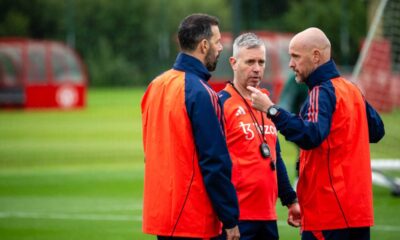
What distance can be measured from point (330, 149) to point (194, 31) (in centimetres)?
119

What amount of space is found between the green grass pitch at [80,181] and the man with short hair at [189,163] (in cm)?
537

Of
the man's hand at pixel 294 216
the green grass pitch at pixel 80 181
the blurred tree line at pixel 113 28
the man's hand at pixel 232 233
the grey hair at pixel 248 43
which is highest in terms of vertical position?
the grey hair at pixel 248 43

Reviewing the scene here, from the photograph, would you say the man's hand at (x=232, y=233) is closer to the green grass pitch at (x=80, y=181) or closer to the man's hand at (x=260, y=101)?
the man's hand at (x=260, y=101)

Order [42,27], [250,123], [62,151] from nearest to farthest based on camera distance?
[250,123]
[62,151]
[42,27]

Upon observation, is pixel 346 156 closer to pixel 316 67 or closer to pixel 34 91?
pixel 316 67

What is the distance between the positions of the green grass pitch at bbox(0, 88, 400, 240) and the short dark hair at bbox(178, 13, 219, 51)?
5.51 meters

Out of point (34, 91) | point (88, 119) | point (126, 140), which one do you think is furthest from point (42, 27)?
point (126, 140)

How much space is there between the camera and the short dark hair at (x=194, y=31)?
6.36 meters

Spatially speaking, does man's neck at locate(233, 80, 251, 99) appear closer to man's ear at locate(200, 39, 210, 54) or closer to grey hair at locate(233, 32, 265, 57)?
grey hair at locate(233, 32, 265, 57)

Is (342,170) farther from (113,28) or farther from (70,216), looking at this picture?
(113,28)

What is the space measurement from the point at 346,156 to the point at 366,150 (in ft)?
0.63

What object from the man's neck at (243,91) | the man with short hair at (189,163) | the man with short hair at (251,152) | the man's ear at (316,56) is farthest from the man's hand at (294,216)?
the man's ear at (316,56)

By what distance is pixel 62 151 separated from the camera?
25484 millimetres

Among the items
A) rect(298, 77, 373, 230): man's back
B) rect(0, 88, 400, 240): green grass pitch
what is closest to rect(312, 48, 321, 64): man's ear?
rect(298, 77, 373, 230): man's back
